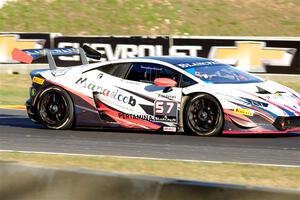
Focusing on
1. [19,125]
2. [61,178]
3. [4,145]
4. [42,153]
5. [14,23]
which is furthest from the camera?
[14,23]

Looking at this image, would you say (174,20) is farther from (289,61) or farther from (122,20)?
(289,61)

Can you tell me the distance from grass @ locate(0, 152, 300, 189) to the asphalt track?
0.49 metres

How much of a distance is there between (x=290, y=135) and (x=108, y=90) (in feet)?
9.59

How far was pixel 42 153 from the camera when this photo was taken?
9.38 meters

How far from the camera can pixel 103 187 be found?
16.0ft

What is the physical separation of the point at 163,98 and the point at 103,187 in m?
5.93

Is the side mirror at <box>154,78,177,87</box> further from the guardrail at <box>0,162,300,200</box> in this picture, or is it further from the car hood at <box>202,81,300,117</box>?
the guardrail at <box>0,162,300,200</box>

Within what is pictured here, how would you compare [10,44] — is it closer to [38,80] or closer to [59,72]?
[38,80]

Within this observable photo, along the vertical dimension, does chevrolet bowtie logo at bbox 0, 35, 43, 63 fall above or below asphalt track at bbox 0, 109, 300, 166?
below

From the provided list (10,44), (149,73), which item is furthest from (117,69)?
(10,44)

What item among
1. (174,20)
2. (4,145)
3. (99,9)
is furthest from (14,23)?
(4,145)

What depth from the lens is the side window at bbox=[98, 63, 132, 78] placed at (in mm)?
11273

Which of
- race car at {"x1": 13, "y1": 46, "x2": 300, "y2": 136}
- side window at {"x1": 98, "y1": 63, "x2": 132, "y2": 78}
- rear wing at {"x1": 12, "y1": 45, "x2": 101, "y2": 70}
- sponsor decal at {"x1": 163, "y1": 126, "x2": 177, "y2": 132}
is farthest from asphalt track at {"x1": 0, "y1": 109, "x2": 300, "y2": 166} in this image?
rear wing at {"x1": 12, "y1": 45, "x2": 101, "y2": 70}

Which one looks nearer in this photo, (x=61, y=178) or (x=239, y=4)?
(x=61, y=178)
